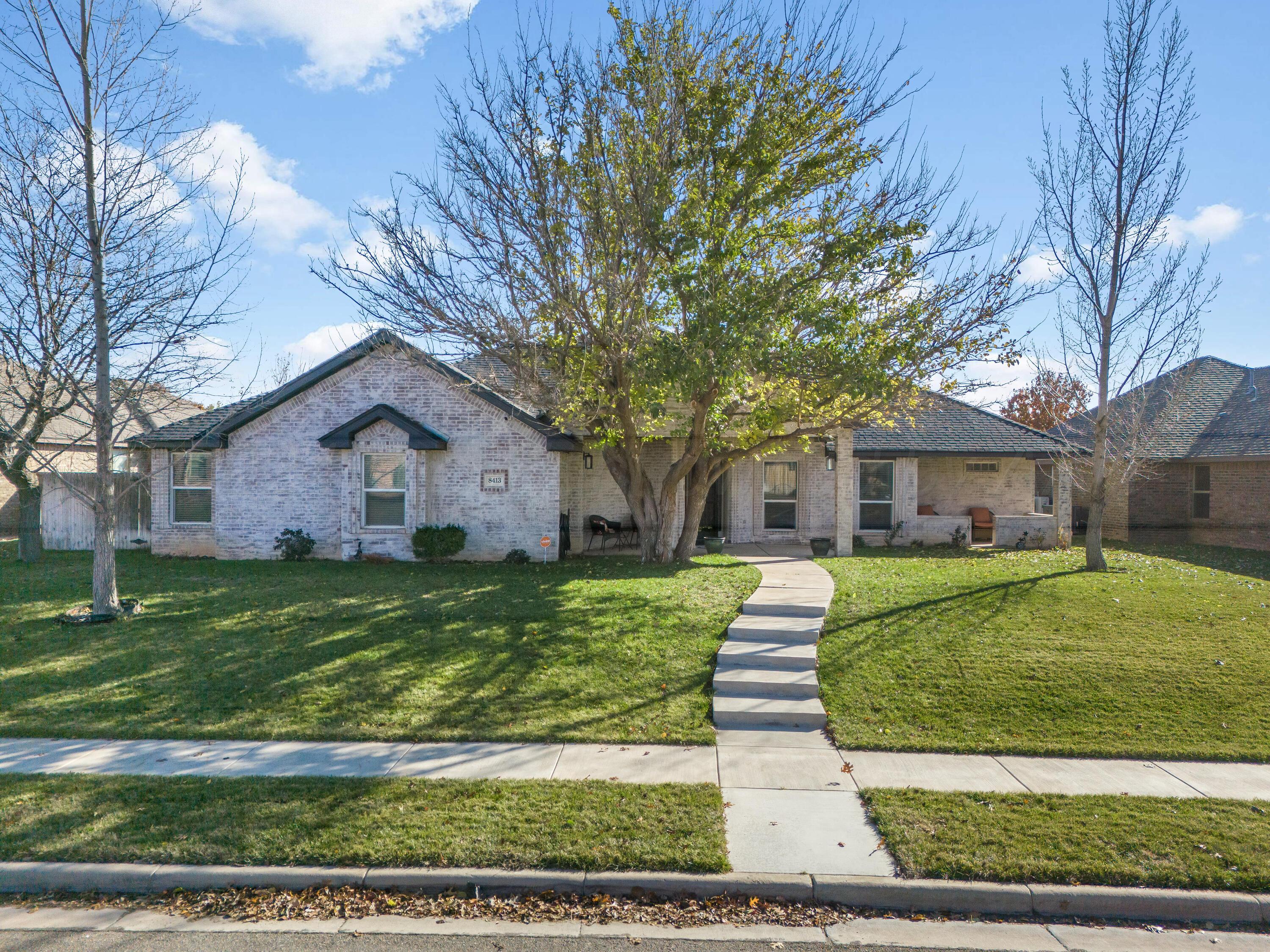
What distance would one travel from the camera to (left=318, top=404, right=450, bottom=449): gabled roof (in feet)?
53.3

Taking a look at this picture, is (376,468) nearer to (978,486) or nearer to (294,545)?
(294,545)

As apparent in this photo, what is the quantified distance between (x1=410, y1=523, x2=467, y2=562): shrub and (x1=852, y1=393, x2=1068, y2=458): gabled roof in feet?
32.1

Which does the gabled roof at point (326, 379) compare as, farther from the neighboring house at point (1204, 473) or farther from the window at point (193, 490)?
the neighboring house at point (1204, 473)

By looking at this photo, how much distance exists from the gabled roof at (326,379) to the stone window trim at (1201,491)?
1932 cm

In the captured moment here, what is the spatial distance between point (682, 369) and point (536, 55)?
5560mm

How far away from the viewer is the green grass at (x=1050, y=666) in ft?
24.3

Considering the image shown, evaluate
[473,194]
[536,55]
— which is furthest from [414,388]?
[536,55]

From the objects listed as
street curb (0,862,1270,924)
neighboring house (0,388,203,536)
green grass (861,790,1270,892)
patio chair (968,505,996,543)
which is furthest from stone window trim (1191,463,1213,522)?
neighboring house (0,388,203,536)

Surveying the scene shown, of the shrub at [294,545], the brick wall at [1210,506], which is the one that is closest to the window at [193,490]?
the shrub at [294,545]

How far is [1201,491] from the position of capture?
23344mm

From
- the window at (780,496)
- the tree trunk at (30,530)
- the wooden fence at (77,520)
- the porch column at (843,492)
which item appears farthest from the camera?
the window at (780,496)

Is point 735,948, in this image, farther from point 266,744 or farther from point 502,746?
point 266,744

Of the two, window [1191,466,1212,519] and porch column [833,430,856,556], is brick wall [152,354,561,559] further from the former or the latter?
window [1191,466,1212,519]

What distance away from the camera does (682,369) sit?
10.8m
